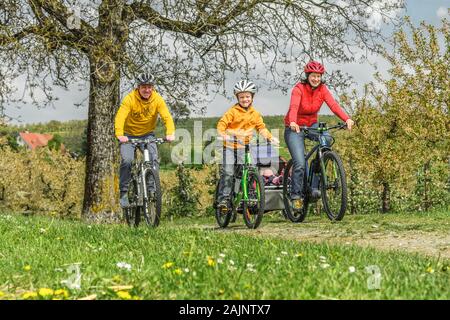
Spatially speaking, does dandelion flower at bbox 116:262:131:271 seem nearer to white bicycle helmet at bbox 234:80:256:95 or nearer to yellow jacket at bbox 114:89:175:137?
yellow jacket at bbox 114:89:175:137

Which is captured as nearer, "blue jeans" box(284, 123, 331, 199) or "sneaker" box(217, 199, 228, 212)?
"blue jeans" box(284, 123, 331, 199)

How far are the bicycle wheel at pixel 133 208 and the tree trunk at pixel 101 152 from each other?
203 inches

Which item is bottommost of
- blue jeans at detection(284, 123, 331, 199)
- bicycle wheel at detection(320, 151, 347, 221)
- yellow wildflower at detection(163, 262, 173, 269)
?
yellow wildflower at detection(163, 262, 173, 269)

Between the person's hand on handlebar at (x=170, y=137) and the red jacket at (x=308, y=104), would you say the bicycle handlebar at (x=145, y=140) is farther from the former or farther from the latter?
the red jacket at (x=308, y=104)

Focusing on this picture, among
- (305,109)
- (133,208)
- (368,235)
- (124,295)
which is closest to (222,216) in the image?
(133,208)

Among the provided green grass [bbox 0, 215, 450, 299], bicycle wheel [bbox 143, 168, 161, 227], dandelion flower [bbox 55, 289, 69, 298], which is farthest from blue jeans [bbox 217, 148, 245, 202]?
dandelion flower [bbox 55, 289, 69, 298]

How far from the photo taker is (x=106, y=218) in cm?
1599

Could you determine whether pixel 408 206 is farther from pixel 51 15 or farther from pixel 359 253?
pixel 359 253

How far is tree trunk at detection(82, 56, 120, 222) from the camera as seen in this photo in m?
15.3

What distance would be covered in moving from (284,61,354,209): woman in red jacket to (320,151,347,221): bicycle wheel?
43 centimetres

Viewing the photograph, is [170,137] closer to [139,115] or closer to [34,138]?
[139,115]

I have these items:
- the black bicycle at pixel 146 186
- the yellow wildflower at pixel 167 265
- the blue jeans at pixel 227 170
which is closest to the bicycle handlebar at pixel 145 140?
the black bicycle at pixel 146 186

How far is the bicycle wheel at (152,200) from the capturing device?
959 centimetres
